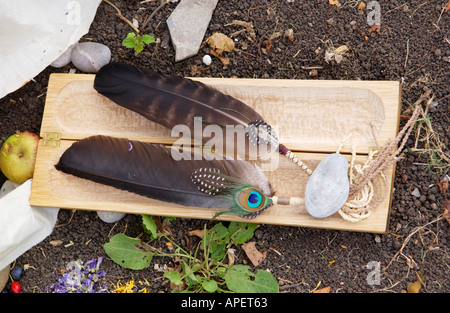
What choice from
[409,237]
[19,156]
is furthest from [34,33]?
[409,237]

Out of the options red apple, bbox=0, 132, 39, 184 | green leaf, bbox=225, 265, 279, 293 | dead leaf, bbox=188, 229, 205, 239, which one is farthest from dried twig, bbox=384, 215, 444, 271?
red apple, bbox=0, 132, 39, 184

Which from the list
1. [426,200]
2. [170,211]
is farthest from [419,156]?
[170,211]

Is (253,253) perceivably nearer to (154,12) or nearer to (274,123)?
(274,123)

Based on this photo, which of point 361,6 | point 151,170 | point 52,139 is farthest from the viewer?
point 361,6

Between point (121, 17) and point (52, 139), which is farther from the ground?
point (121, 17)

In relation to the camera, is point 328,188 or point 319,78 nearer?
point 328,188

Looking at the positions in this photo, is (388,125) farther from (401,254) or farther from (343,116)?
(401,254)

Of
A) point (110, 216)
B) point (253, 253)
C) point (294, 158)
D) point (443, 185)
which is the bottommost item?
point (253, 253)

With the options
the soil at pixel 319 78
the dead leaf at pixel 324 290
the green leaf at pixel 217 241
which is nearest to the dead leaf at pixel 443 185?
the soil at pixel 319 78

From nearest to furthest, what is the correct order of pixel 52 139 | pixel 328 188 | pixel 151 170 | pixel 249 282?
1. pixel 328 188
2. pixel 151 170
3. pixel 249 282
4. pixel 52 139
